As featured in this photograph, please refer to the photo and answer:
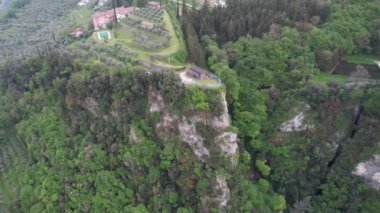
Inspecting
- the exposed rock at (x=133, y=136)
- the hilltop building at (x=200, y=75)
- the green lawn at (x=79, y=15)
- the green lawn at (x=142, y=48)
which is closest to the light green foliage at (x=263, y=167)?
the hilltop building at (x=200, y=75)

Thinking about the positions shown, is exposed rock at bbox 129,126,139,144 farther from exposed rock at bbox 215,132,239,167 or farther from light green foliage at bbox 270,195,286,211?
light green foliage at bbox 270,195,286,211

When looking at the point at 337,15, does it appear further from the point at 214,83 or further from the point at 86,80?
the point at 86,80

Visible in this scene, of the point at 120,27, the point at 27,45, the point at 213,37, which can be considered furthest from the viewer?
the point at 27,45

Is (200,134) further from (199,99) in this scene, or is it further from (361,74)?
(361,74)

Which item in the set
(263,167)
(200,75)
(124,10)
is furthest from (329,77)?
(124,10)

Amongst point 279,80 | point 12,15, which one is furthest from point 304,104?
point 12,15

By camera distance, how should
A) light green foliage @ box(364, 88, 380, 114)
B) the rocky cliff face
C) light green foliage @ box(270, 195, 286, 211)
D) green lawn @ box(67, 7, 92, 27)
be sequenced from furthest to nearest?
1. green lawn @ box(67, 7, 92, 27)
2. light green foliage @ box(270, 195, 286, 211)
3. light green foliage @ box(364, 88, 380, 114)
4. the rocky cliff face

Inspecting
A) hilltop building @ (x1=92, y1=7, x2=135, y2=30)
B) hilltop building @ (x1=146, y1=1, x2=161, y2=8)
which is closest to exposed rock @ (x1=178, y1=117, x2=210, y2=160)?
hilltop building @ (x1=92, y1=7, x2=135, y2=30)
